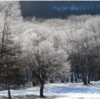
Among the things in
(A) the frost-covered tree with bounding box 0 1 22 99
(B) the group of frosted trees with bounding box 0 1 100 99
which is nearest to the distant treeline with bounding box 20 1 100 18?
(B) the group of frosted trees with bounding box 0 1 100 99

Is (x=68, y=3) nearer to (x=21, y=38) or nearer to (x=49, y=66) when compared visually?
(x=49, y=66)

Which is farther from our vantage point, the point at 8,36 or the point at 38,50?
the point at 38,50

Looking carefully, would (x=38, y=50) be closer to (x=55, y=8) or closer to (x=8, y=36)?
(x=8, y=36)

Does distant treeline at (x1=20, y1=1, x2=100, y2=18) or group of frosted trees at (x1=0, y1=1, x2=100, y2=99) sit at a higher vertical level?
distant treeline at (x1=20, y1=1, x2=100, y2=18)

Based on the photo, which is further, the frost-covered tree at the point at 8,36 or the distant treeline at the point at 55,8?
the distant treeline at the point at 55,8

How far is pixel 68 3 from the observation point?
120m

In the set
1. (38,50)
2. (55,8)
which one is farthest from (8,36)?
(55,8)

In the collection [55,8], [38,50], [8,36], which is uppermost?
[55,8]

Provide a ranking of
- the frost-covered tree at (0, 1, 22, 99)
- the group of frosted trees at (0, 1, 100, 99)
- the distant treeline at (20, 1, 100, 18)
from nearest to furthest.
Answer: the frost-covered tree at (0, 1, 22, 99), the group of frosted trees at (0, 1, 100, 99), the distant treeline at (20, 1, 100, 18)

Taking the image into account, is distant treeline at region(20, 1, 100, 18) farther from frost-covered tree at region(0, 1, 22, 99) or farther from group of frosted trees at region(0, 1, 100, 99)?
frost-covered tree at region(0, 1, 22, 99)

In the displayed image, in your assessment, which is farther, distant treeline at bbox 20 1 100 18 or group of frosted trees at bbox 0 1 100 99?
distant treeline at bbox 20 1 100 18

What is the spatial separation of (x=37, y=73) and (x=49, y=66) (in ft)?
6.54

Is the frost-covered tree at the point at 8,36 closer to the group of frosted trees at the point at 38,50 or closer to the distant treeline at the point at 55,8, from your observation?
the group of frosted trees at the point at 38,50

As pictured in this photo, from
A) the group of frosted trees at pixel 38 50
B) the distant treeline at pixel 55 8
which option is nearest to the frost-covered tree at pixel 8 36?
the group of frosted trees at pixel 38 50
